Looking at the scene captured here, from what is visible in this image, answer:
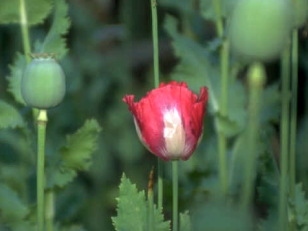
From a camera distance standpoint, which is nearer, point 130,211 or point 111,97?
point 130,211

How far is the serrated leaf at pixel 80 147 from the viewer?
4.78 feet

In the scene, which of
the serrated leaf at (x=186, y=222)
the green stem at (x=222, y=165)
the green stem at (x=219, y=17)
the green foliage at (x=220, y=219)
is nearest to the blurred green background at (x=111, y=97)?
the green stem at (x=222, y=165)

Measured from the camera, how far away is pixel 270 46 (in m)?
0.92

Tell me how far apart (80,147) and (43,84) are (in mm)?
355

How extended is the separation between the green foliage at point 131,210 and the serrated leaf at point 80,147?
28cm

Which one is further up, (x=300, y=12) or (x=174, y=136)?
(x=300, y=12)

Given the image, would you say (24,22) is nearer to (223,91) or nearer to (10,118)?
(10,118)

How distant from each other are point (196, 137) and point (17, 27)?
1022 millimetres

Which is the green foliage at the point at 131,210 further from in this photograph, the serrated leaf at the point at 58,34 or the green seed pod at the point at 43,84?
the serrated leaf at the point at 58,34

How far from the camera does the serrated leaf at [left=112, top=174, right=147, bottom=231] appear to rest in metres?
1.17

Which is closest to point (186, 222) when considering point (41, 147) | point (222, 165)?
point (41, 147)

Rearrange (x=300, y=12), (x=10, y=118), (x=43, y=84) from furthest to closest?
1. (x=10, y=118)
2. (x=300, y=12)
3. (x=43, y=84)

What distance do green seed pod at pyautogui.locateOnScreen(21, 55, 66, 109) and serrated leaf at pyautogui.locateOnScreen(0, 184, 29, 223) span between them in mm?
370

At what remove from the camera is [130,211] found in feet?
3.86
